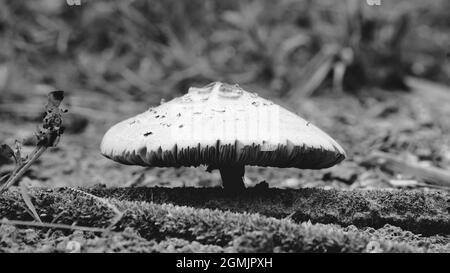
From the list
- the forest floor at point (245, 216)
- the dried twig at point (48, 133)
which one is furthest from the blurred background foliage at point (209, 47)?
the dried twig at point (48, 133)

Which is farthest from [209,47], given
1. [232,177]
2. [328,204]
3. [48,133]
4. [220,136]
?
[220,136]

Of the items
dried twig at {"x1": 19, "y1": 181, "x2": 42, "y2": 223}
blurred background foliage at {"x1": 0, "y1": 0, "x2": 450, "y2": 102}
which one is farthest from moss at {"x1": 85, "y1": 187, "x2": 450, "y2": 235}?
blurred background foliage at {"x1": 0, "y1": 0, "x2": 450, "y2": 102}

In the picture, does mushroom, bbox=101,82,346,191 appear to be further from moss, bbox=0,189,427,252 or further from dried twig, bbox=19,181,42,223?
dried twig, bbox=19,181,42,223

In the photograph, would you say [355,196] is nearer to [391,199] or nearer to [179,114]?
[391,199]

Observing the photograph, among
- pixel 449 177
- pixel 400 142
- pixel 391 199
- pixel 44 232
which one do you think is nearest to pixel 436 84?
pixel 400 142

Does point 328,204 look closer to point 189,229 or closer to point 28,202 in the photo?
point 189,229

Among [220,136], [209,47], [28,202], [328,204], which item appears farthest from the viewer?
[209,47]
